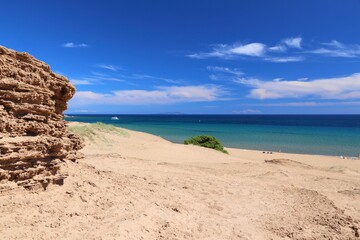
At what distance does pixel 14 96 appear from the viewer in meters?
5.70

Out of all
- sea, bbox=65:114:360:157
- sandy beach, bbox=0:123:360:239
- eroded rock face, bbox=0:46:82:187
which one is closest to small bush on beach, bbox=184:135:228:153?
sea, bbox=65:114:360:157

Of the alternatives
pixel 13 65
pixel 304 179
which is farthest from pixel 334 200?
pixel 13 65

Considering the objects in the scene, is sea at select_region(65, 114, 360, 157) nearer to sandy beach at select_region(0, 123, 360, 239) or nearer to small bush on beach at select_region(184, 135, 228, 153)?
small bush on beach at select_region(184, 135, 228, 153)

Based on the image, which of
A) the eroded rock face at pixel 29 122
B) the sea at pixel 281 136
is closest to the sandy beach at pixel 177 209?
the eroded rock face at pixel 29 122

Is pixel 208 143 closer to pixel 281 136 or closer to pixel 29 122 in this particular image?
pixel 29 122

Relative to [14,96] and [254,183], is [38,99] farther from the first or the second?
[254,183]

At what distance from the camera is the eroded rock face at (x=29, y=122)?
5.48 meters

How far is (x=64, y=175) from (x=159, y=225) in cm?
250

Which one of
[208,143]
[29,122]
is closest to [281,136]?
[208,143]

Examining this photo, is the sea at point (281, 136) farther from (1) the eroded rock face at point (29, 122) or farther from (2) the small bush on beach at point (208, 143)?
(1) the eroded rock face at point (29, 122)

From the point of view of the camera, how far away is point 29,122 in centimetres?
597

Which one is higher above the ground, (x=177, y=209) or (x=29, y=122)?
(x=29, y=122)

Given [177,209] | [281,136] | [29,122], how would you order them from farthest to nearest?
[281,136] → [177,209] → [29,122]

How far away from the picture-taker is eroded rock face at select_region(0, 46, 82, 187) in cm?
548
